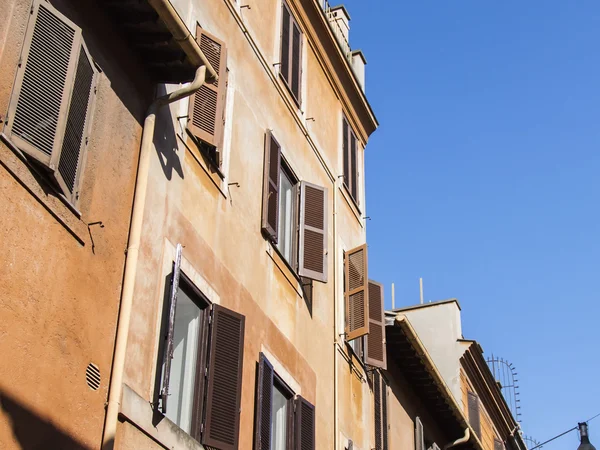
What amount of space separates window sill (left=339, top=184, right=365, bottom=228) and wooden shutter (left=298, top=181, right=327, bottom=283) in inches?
104

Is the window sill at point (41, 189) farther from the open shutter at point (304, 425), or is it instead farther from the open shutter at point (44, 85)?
the open shutter at point (304, 425)

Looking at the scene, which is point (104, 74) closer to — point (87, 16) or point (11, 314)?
point (87, 16)

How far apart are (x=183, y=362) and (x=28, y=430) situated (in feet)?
10.0

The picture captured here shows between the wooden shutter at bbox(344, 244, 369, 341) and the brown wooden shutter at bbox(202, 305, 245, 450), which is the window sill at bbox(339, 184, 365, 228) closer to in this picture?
the wooden shutter at bbox(344, 244, 369, 341)

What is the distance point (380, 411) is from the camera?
58.4 ft

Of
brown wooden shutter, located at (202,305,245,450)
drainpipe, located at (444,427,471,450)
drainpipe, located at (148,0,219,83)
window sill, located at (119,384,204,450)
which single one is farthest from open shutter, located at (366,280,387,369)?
drainpipe, located at (148,0,219,83)

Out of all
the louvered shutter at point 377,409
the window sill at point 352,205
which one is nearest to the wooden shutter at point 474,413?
the louvered shutter at point 377,409

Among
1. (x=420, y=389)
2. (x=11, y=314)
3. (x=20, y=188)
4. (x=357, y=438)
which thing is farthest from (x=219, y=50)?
(x=420, y=389)

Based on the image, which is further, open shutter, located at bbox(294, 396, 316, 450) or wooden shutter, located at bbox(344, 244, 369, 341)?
wooden shutter, located at bbox(344, 244, 369, 341)

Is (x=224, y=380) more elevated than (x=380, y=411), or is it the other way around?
(x=380, y=411)

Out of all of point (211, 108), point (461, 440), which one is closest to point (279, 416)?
point (211, 108)

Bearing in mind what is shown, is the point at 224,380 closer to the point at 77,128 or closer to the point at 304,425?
the point at 304,425

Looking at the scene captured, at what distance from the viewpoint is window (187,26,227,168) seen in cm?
1150

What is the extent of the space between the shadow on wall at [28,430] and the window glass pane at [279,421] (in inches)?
197
